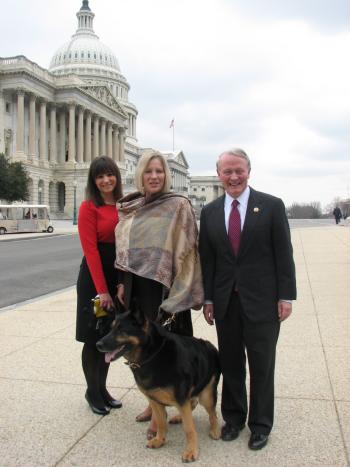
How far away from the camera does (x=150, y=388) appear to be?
3564 mm

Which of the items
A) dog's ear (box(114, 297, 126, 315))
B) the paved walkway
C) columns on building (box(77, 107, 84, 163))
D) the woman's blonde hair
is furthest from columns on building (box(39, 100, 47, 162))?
the woman's blonde hair

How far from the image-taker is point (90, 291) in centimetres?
454

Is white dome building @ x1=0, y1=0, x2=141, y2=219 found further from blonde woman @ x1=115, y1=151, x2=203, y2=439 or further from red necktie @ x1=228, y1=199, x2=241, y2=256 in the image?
red necktie @ x1=228, y1=199, x2=241, y2=256

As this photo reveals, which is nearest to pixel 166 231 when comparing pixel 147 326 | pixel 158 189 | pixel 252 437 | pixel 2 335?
pixel 158 189

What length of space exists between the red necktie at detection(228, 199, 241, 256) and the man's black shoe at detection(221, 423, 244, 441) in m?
1.36

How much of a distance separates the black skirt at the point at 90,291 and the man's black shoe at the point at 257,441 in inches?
56.8

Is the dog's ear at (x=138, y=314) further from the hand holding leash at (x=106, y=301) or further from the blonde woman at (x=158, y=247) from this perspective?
the hand holding leash at (x=106, y=301)

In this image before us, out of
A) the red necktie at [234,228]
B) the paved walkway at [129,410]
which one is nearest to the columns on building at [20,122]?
the paved walkway at [129,410]

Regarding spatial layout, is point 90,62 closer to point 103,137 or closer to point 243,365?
point 103,137

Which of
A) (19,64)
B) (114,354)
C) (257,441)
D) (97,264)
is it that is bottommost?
(257,441)

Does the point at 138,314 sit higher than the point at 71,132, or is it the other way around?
the point at 71,132

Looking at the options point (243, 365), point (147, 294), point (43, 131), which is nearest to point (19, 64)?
point (43, 131)

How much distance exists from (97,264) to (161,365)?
1126 mm

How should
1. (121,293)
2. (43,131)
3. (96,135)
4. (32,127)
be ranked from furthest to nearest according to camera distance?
(96,135) < (43,131) < (32,127) < (121,293)
